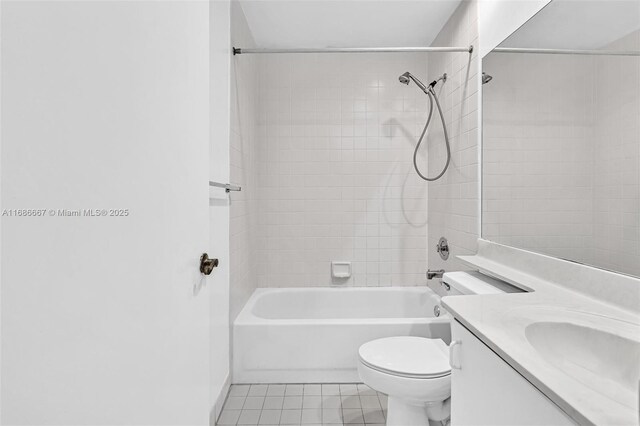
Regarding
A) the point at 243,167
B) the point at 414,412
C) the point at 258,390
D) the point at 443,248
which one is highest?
the point at 243,167

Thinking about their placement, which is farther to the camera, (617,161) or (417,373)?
(417,373)

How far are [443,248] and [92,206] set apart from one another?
82.4 inches

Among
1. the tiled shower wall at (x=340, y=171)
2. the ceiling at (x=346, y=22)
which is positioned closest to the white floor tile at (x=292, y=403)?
the tiled shower wall at (x=340, y=171)

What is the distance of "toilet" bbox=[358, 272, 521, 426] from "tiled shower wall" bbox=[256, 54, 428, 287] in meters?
1.21

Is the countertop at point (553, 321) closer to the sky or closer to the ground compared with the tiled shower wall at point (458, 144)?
closer to the ground

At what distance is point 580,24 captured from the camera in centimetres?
119

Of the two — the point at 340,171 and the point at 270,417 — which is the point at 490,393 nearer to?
the point at 270,417

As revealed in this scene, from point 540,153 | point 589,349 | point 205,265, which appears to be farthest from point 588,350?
point 205,265

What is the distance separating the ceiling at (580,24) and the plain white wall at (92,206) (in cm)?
119

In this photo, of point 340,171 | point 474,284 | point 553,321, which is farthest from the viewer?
point 340,171

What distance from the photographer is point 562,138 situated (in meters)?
1.27

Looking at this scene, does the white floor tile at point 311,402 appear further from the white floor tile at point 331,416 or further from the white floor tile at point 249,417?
the white floor tile at point 249,417

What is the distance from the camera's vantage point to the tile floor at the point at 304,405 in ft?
5.86

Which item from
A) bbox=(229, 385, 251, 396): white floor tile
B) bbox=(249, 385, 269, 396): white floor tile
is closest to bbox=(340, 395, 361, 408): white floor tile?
bbox=(249, 385, 269, 396): white floor tile
